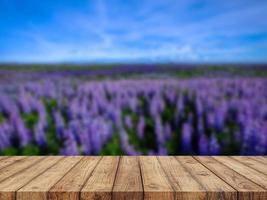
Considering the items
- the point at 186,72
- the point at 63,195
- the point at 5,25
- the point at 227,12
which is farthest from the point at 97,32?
the point at 63,195

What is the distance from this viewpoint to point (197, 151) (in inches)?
99.3

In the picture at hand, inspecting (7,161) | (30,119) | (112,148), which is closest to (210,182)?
(7,161)

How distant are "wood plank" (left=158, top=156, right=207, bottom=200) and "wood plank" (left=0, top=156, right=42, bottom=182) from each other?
1.75 ft

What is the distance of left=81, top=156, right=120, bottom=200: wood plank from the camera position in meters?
1.15

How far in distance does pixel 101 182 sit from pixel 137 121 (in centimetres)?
174

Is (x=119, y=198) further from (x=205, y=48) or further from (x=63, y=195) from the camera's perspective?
(x=205, y=48)

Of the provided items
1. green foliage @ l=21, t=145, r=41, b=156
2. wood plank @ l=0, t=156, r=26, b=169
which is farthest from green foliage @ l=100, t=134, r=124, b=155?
wood plank @ l=0, t=156, r=26, b=169

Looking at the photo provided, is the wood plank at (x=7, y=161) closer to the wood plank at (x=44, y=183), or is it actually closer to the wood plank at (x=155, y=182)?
the wood plank at (x=44, y=183)

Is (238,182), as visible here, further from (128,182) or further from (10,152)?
(10,152)

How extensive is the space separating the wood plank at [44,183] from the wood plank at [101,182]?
0.35 feet

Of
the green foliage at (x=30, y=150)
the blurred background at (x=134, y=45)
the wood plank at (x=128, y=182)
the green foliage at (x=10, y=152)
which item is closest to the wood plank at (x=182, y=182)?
the wood plank at (x=128, y=182)

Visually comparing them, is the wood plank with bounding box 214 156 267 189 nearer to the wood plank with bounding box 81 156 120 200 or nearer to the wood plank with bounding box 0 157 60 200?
the wood plank with bounding box 81 156 120 200

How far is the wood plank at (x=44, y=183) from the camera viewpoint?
115cm

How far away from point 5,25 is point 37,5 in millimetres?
334
